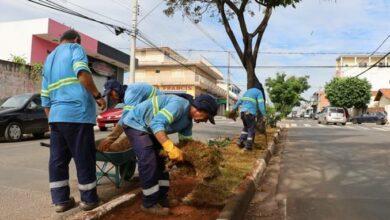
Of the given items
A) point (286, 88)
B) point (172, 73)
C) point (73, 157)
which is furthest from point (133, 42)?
point (286, 88)

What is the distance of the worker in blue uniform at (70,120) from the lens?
521 cm

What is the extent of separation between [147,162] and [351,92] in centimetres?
6154

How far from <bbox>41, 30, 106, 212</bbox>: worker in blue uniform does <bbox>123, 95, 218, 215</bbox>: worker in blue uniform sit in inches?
18.2

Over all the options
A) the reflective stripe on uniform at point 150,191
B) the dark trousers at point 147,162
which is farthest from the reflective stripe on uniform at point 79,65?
the reflective stripe on uniform at point 150,191

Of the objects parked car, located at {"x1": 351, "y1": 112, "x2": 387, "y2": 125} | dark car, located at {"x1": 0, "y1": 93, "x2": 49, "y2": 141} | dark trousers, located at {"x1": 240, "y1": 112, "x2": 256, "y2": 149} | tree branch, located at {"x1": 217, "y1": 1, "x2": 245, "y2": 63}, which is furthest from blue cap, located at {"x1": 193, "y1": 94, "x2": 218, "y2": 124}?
parked car, located at {"x1": 351, "y1": 112, "x2": 387, "y2": 125}

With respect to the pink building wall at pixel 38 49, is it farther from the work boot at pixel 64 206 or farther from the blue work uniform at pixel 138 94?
the work boot at pixel 64 206

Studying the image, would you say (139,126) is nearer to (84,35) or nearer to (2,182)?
(2,182)

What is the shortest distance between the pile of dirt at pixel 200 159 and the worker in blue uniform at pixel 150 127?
0.78ft

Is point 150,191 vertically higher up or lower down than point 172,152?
lower down

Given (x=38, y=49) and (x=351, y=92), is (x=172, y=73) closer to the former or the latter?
(x=351, y=92)

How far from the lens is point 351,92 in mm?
63062

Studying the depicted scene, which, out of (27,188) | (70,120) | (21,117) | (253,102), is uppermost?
(253,102)

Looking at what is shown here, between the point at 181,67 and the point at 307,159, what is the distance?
49527 mm

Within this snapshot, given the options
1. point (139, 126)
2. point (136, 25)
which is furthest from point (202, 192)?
point (136, 25)
